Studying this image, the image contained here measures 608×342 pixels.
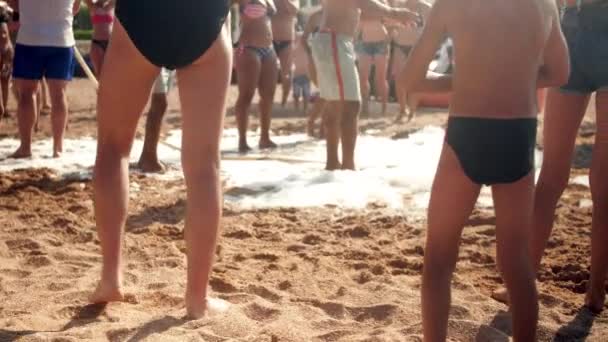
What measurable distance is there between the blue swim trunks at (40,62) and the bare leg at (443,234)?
4.92 m

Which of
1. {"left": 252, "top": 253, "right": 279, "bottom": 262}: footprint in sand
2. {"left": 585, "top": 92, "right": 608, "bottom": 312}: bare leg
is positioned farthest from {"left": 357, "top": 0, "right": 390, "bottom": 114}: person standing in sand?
{"left": 585, "top": 92, "right": 608, "bottom": 312}: bare leg

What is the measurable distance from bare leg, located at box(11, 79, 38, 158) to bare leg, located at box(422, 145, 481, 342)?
514 cm

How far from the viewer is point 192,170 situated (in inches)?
124

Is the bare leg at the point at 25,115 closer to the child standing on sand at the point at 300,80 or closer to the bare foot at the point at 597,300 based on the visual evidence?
the bare foot at the point at 597,300

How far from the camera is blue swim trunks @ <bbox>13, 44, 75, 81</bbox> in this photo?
691 cm

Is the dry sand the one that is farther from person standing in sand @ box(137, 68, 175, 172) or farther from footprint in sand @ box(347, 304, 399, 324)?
person standing in sand @ box(137, 68, 175, 172)

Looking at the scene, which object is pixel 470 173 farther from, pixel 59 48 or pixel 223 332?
pixel 59 48

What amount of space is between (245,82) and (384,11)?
230 cm

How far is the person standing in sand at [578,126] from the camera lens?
3436 millimetres

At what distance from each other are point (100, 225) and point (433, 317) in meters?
1.34

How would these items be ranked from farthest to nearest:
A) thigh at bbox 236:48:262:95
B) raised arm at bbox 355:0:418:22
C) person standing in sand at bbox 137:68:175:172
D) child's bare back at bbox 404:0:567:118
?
1. thigh at bbox 236:48:262:95
2. person standing in sand at bbox 137:68:175:172
3. raised arm at bbox 355:0:418:22
4. child's bare back at bbox 404:0:567:118

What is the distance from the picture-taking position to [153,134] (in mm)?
6820

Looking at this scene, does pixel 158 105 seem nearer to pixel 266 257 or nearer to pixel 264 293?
pixel 266 257

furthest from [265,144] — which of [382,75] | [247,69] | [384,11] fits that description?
[382,75]
